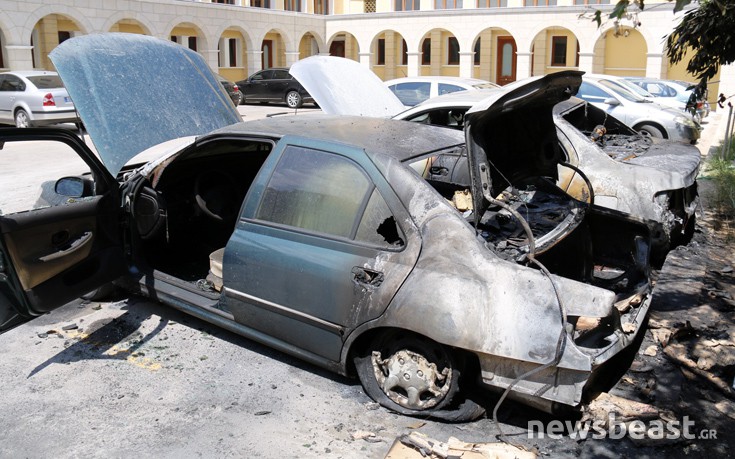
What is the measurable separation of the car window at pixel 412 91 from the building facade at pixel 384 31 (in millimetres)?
14183

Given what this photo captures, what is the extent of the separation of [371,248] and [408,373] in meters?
0.74

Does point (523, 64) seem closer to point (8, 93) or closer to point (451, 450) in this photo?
point (8, 93)

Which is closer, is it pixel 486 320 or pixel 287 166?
pixel 486 320

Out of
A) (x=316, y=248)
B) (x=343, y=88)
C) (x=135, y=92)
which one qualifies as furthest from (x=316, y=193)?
(x=343, y=88)

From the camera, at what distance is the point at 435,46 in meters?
37.2

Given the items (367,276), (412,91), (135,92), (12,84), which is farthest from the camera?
(12,84)

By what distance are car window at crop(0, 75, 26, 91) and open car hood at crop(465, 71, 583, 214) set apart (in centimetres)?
1639

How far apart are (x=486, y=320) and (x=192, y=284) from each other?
2417 mm

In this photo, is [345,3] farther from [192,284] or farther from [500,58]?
[192,284]

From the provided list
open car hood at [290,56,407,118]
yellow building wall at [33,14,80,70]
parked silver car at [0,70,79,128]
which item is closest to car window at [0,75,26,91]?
parked silver car at [0,70,79,128]

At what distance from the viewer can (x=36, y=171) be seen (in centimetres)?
1205

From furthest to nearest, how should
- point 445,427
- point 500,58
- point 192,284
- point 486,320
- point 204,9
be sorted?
point 500,58, point 204,9, point 192,284, point 445,427, point 486,320

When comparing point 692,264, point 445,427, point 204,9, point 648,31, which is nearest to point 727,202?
point 692,264

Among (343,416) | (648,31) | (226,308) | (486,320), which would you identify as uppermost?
(648,31)
